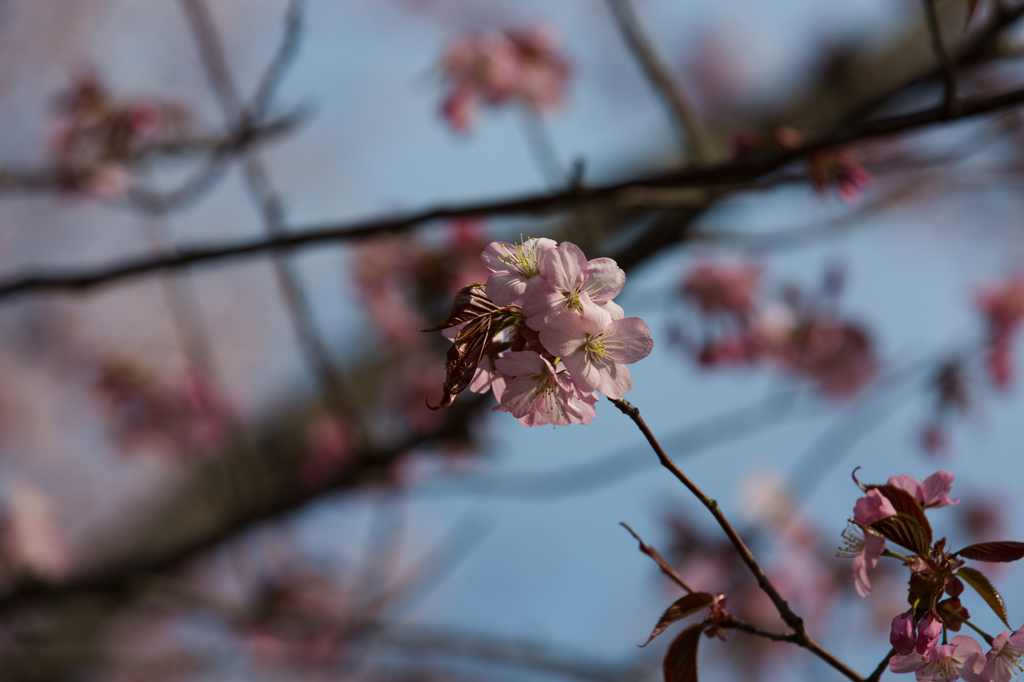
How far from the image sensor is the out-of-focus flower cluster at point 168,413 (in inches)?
103

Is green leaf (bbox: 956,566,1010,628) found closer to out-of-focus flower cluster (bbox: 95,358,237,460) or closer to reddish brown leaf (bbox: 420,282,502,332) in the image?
reddish brown leaf (bbox: 420,282,502,332)

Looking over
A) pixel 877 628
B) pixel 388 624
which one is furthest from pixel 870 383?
pixel 388 624

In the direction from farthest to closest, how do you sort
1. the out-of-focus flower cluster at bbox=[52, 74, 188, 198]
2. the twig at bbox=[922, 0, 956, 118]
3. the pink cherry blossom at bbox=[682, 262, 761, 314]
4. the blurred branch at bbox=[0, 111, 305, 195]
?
the pink cherry blossom at bbox=[682, 262, 761, 314], the out-of-focus flower cluster at bbox=[52, 74, 188, 198], the blurred branch at bbox=[0, 111, 305, 195], the twig at bbox=[922, 0, 956, 118]

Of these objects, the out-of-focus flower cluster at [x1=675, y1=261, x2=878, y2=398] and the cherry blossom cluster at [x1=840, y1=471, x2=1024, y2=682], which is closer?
the cherry blossom cluster at [x1=840, y1=471, x2=1024, y2=682]

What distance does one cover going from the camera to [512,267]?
66 centimetres

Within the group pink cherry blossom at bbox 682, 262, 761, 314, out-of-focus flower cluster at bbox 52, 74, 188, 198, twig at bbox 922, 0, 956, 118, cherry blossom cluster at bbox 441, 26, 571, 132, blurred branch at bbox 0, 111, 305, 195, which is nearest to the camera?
twig at bbox 922, 0, 956, 118

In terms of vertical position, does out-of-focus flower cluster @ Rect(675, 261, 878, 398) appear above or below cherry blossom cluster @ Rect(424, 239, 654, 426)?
above

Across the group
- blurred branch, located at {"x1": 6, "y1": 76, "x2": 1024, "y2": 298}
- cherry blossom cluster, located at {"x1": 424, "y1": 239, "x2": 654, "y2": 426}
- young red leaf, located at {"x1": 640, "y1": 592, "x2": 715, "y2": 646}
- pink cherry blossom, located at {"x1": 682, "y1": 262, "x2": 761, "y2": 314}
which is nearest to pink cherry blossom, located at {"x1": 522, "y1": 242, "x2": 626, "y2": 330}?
cherry blossom cluster, located at {"x1": 424, "y1": 239, "x2": 654, "y2": 426}

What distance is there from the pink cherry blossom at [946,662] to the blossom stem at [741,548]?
0.05 meters

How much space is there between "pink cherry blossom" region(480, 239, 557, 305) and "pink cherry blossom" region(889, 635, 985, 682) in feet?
1.58

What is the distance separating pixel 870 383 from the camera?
2.71 meters

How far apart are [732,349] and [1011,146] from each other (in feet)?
5.71

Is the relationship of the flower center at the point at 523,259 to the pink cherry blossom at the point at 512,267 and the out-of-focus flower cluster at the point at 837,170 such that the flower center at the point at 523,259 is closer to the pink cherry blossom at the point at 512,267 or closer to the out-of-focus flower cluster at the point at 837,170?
the pink cherry blossom at the point at 512,267

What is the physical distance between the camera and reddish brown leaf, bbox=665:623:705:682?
0.66 m
